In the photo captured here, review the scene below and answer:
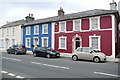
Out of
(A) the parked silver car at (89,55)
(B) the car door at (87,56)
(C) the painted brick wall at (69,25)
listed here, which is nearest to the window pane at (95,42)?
(C) the painted brick wall at (69,25)

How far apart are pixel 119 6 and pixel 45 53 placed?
15.6 m

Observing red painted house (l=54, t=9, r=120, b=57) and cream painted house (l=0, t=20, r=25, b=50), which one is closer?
red painted house (l=54, t=9, r=120, b=57)

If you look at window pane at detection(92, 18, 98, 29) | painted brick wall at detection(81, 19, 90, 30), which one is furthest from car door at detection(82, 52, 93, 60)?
painted brick wall at detection(81, 19, 90, 30)

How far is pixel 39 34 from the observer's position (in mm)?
24875

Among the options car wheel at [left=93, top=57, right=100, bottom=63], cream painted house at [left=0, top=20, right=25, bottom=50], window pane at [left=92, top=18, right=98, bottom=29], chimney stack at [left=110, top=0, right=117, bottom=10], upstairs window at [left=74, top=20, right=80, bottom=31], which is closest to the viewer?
car wheel at [left=93, top=57, right=100, bottom=63]

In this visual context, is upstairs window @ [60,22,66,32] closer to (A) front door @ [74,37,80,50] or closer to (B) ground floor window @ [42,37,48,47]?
(A) front door @ [74,37,80,50]

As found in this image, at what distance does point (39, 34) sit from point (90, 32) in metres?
10.5

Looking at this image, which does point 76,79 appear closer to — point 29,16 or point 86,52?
point 86,52

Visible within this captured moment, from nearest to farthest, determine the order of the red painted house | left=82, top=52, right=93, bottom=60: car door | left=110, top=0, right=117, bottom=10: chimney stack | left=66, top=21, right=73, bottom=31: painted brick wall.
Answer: left=82, top=52, right=93, bottom=60: car door < the red painted house < left=110, top=0, right=117, bottom=10: chimney stack < left=66, top=21, right=73, bottom=31: painted brick wall

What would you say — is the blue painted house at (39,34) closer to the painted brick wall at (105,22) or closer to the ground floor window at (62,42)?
the ground floor window at (62,42)

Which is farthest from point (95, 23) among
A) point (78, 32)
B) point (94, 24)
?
point (78, 32)

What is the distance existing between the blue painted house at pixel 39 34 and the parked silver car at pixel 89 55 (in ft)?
30.0

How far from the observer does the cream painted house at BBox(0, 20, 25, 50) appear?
29.4m

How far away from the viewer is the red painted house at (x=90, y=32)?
16922 mm
